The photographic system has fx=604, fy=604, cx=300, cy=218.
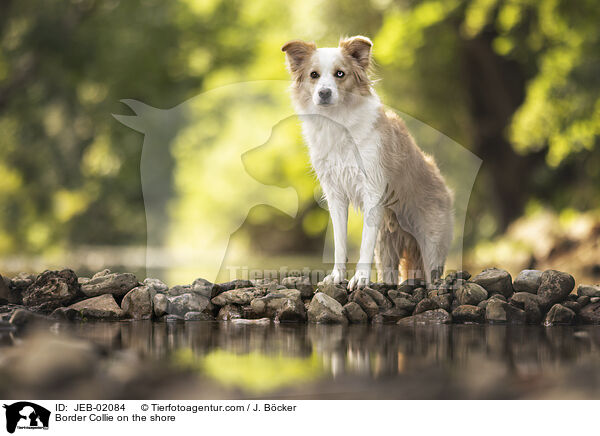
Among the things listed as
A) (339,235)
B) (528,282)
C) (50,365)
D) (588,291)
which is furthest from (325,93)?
(50,365)

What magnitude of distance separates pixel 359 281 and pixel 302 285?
0.30 m

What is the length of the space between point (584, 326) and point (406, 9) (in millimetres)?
8254

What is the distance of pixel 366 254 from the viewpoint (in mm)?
2943

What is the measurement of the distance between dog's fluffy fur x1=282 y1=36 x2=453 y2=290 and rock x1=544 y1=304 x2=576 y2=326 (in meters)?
0.72

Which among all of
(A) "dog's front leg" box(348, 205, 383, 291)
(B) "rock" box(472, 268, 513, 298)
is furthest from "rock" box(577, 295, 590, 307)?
(A) "dog's front leg" box(348, 205, 383, 291)

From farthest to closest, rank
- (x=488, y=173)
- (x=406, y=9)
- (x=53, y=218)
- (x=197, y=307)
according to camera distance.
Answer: (x=53, y=218), (x=488, y=173), (x=406, y=9), (x=197, y=307)

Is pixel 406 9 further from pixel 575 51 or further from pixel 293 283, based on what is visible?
pixel 293 283

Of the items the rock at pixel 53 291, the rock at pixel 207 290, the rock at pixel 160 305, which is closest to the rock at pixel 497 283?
the rock at pixel 207 290

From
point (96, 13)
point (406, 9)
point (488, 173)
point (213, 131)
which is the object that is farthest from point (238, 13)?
point (488, 173)

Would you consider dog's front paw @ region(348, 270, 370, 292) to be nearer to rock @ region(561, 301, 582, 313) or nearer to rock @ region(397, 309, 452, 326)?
rock @ region(397, 309, 452, 326)

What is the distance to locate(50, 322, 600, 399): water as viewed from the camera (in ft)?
5.75

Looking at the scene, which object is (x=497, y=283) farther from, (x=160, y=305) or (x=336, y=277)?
(x=160, y=305)

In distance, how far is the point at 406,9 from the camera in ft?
33.0
